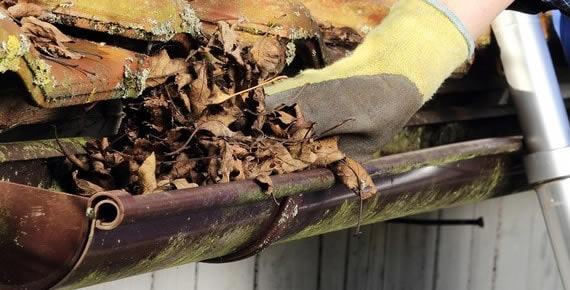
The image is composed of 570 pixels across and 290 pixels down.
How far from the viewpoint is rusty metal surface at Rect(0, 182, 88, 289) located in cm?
108

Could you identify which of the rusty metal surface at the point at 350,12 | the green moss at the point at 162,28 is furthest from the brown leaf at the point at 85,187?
the rusty metal surface at the point at 350,12

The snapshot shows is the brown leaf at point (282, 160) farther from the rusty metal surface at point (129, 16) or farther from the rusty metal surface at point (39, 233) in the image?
A: the rusty metal surface at point (39, 233)

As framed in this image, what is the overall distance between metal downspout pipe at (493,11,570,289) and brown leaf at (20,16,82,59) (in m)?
1.17

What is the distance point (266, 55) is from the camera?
4.77 ft

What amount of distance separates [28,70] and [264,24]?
54 centimetres

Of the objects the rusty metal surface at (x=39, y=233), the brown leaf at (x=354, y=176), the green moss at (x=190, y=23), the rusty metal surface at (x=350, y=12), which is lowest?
the rusty metal surface at (x=39, y=233)

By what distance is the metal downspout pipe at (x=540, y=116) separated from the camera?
2.06 meters

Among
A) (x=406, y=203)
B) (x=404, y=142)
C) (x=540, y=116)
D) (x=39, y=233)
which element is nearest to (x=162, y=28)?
(x=39, y=233)

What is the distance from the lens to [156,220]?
1.21 m

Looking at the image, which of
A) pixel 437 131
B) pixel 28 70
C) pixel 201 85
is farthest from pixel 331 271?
pixel 28 70

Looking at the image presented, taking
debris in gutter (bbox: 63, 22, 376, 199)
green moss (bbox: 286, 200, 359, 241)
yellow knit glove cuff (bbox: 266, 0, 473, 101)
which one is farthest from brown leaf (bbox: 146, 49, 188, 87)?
green moss (bbox: 286, 200, 359, 241)

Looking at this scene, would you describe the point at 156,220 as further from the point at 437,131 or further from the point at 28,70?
the point at 437,131

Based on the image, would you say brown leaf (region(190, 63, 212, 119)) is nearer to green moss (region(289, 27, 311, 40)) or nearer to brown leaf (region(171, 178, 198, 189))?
brown leaf (region(171, 178, 198, 189))

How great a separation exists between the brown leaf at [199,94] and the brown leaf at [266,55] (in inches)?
4.8
